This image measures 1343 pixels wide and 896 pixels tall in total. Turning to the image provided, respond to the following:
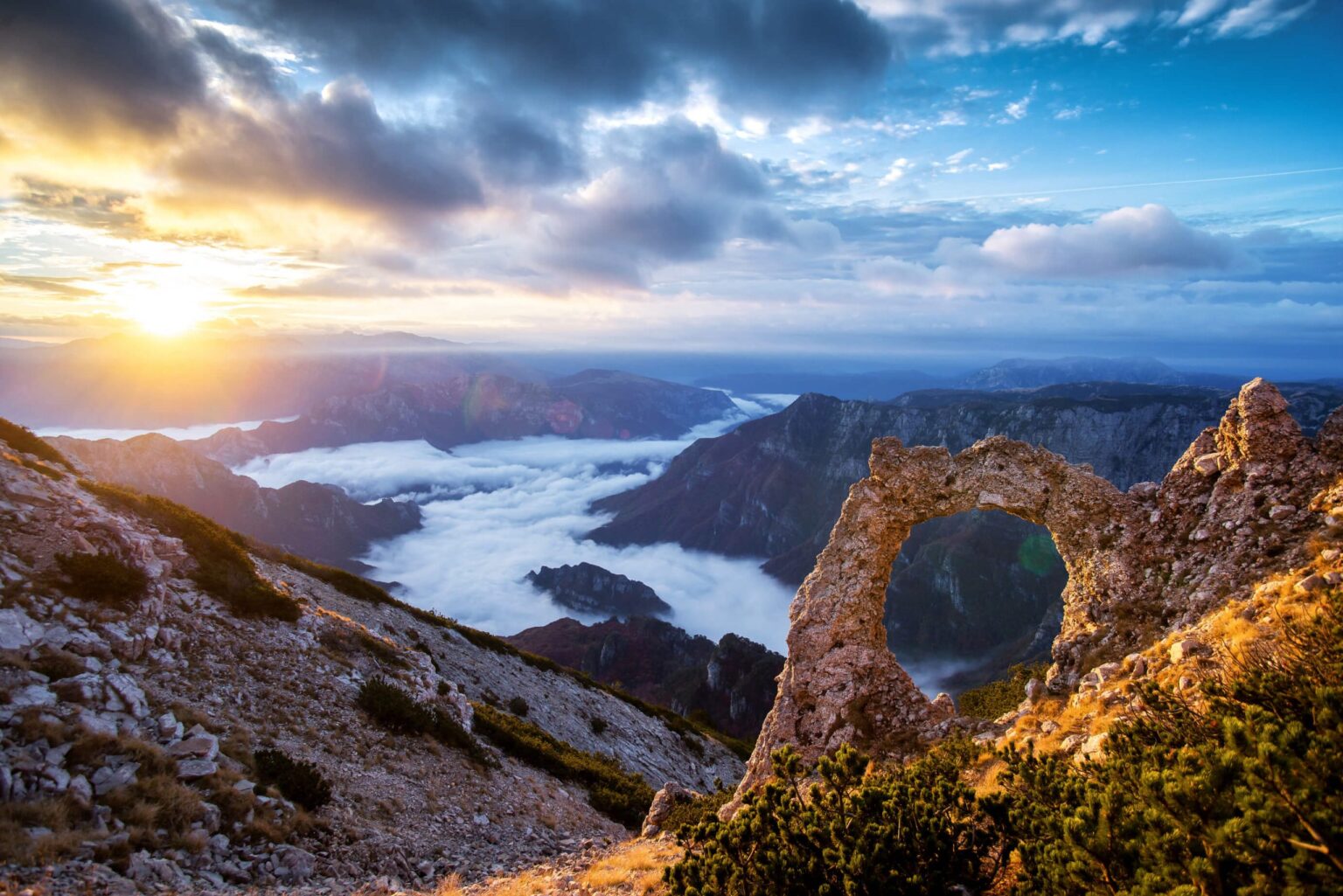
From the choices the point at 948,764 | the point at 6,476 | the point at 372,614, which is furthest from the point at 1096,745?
the point at 372,614

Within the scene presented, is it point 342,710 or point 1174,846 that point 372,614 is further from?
point 1174,846

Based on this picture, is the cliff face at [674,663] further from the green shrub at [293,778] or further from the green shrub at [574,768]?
the green shrub at [293,778]

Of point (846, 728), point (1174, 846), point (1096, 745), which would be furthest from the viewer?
point (846, 728)

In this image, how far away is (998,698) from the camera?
27.5m

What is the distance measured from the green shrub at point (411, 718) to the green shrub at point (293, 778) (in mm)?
4815

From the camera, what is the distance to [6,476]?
20406mm

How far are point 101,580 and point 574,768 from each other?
19133 millimetres

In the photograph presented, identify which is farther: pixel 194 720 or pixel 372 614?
pixel 372 614

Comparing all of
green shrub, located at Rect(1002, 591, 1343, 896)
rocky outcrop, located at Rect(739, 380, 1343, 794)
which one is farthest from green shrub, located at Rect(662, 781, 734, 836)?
green shrub, located at Rect(1002, 591, 1343, 896)

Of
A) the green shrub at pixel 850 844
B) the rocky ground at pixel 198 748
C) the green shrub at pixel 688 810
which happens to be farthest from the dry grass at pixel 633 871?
the rocky ground at pixel 198 748

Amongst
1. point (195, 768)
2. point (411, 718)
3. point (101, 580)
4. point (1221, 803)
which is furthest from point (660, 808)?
point (101, 580)

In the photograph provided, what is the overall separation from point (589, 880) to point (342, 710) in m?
11.5

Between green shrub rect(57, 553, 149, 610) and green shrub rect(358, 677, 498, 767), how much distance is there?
769 cm

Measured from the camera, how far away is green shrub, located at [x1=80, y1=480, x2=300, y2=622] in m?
22.9
